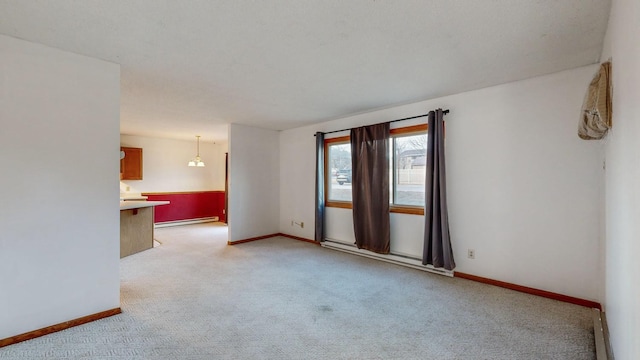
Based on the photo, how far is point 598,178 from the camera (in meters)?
2.57

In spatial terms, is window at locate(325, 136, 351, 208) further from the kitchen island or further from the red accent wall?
the red accent wall

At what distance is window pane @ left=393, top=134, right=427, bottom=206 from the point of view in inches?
152

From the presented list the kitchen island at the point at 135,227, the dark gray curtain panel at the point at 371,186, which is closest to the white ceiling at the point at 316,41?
the dark gray curtain panel at the point at 371,186

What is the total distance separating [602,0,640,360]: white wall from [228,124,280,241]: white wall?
4894mm

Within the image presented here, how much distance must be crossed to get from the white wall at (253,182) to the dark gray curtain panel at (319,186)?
1312mm

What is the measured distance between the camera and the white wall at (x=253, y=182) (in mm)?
5211

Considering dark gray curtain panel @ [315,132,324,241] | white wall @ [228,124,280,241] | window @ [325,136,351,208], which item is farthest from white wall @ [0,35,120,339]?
window @ [325,136,351,208]

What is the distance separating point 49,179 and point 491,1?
11.3ft

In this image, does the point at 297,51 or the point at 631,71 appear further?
the point at 297,51

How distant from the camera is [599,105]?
1.69 m

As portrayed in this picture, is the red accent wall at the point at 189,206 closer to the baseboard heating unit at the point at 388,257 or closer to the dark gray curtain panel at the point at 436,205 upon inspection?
the baseboard heating unit at the point at 388,257

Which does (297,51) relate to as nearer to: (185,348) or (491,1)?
(491,1)

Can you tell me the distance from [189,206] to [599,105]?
26.0 ft

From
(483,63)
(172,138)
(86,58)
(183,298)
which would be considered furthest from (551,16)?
(172,138)
